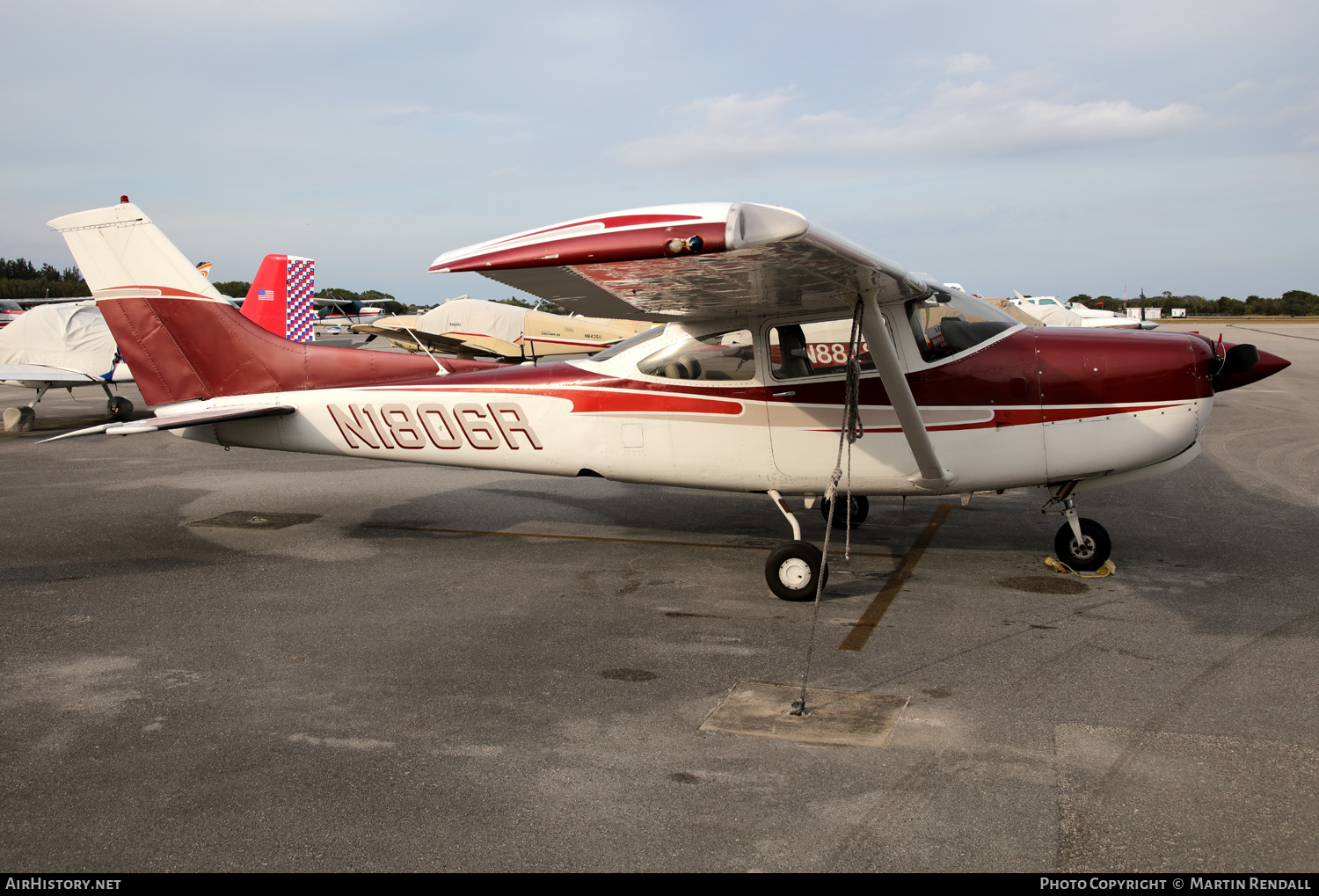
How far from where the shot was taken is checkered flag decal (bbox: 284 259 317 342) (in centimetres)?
2202

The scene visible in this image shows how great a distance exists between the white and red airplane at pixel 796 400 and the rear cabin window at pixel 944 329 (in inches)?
0.6

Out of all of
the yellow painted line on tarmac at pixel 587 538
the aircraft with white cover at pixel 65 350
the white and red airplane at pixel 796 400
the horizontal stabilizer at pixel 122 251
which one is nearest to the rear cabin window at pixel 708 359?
the white and red airplane at pixel 796 400

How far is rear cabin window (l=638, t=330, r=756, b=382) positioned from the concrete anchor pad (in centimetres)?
276

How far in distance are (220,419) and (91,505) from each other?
2955mm

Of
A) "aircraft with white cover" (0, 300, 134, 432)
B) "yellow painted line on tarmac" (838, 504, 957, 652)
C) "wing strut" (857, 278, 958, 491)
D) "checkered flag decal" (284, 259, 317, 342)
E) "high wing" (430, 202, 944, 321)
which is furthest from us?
"checkered flag decal" (284, 259, 317, 342)

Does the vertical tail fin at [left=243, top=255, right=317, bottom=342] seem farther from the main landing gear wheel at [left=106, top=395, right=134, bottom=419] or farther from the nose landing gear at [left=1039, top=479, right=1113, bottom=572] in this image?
the nose landing gear at [left=1039, top=479, right=1113, bottom=572]

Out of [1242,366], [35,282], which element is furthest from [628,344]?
[35,282]

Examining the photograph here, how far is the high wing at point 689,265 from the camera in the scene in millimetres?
3838

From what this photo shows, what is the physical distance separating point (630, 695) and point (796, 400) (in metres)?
2.83

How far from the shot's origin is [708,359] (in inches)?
269

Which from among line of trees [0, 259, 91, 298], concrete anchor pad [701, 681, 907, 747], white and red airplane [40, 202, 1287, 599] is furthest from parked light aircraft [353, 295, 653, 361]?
line of trees [0, 259, 91, 298]

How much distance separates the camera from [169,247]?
8.17 m

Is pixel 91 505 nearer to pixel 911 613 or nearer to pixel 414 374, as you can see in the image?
pixel 414 374

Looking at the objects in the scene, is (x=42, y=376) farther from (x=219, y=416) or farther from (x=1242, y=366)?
(x=1242, y=366)
